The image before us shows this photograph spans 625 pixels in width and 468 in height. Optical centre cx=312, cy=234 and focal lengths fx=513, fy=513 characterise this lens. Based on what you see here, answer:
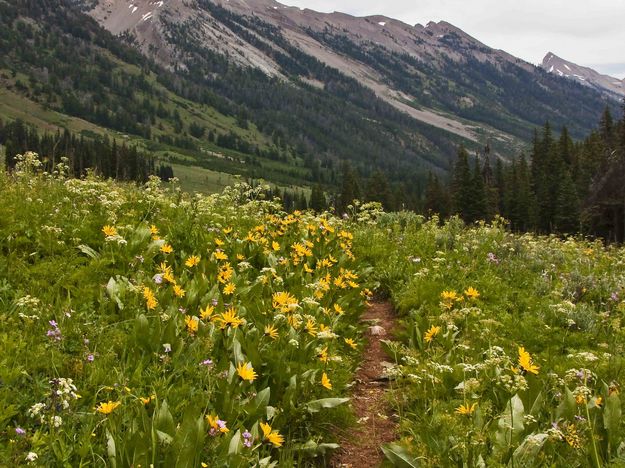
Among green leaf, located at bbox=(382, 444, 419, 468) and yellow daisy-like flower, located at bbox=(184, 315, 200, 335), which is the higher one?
yellow daisy-like flower, located at bbox=(184, 315, 200, 335)

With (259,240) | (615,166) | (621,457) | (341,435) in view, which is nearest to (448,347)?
(341,435)

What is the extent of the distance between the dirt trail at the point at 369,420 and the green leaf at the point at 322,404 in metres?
0.33

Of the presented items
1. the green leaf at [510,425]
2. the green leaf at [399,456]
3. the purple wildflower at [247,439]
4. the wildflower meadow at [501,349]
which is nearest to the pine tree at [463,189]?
the wildflower meadow at [501,349]

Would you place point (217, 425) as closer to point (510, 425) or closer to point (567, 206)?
point (510, 425)

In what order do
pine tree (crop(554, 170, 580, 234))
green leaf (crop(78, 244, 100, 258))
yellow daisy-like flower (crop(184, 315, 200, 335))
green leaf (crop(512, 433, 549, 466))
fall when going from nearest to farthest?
green leaf (crop(512, 433, 549, 466)), yellow daisy-like flower (crop(184, 315, 200, 335)), green leaf (crop(78, 244, 100, 258)), pine tree (crop(554, 170, 580, 234))

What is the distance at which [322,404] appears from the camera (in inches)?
179

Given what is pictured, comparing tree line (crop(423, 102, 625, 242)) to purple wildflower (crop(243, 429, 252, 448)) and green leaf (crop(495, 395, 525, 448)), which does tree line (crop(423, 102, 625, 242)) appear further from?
purple wildflower (crop(243, 429, 252, 448))

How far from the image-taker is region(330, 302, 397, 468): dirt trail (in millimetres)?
4480

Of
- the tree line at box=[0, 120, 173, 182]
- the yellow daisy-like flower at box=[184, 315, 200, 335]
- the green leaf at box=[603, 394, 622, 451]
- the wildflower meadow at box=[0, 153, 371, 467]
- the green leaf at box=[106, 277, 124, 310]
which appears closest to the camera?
the wildflower meadow at box=[0, 153, 371, 467]

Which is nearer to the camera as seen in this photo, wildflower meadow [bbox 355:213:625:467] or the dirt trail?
wildflower meadow [bbox 355:213:625:467]

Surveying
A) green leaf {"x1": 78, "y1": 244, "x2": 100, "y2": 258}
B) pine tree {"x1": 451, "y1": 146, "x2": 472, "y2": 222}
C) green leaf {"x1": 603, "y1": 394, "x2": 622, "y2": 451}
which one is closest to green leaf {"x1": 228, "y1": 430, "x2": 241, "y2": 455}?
green leaf {"x1": 603, "y1": 394, "x2": 622, "y2": 451}

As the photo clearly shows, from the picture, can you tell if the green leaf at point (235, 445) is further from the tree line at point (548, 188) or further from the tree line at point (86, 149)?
the tree line at point (86, 149)

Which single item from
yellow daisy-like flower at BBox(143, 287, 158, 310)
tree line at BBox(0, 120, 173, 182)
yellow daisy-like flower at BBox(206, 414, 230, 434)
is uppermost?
yellow daisy-like flower at BBox(143, 287, 158, 310)

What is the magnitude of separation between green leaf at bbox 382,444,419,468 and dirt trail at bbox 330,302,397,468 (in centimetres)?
35
